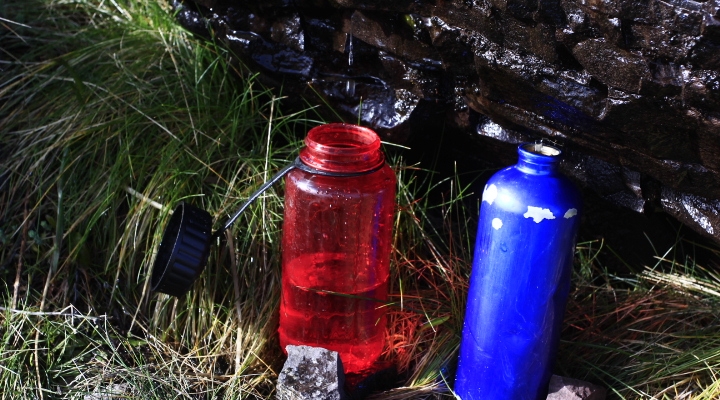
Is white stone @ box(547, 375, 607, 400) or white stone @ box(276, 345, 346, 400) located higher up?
white stone @ box(547, 375, 607, 400)

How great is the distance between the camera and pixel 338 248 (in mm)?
2309

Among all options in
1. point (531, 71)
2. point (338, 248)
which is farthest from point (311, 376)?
point (531, 71)

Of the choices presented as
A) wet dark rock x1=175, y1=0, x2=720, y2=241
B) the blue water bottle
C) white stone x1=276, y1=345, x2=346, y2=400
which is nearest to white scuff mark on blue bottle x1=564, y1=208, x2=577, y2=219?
the blue water bottle

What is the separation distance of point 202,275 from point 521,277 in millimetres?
1069

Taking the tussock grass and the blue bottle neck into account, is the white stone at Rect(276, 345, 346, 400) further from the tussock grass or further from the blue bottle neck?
the blue bottle neck

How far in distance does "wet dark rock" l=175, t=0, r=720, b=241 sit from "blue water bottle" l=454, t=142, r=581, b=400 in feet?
0.66

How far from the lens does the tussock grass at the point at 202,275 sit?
2291mm

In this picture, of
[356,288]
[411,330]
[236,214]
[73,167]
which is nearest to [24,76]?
[73,167]

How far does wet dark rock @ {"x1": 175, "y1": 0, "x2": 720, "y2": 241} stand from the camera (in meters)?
1.72

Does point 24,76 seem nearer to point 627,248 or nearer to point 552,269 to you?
point 552,269

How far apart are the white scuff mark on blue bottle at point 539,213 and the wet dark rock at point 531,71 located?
0.29m

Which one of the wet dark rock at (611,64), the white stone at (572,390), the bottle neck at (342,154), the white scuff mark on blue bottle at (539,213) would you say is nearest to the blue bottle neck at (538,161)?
the white scuff mark on blue bottle at (539,213)

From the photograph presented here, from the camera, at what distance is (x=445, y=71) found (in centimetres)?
237

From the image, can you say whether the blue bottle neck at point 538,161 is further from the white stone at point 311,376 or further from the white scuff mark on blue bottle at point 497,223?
the white stone at point 311,376
